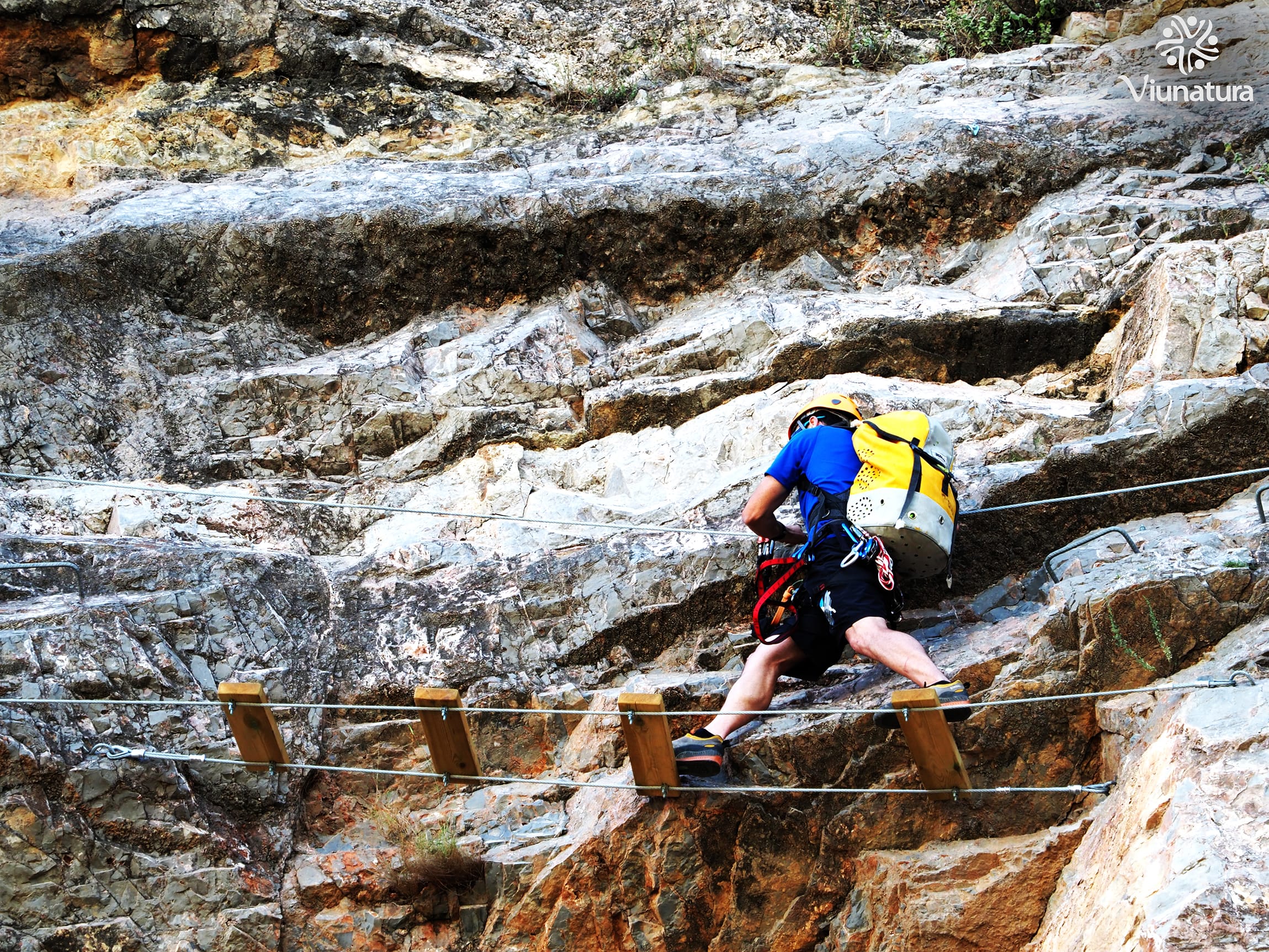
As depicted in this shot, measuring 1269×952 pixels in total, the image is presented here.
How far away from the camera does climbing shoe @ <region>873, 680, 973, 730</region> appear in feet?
15.4

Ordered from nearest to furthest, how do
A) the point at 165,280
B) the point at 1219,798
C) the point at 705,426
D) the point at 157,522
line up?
the point at 1219,798, the point at 157,522, the point at 705,426, the point at 165,280

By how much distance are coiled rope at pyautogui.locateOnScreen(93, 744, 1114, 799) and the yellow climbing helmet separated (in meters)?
1.80

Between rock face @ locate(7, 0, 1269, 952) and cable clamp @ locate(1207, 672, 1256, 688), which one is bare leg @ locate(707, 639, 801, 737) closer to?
rock face @ locate(7, 0, 1269, 952)

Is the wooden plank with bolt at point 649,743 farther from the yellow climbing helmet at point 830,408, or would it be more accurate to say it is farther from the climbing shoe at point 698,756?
the yellow climbing helmet at point 830,408

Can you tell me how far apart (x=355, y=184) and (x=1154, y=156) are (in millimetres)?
6297

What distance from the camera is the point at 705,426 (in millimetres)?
7719

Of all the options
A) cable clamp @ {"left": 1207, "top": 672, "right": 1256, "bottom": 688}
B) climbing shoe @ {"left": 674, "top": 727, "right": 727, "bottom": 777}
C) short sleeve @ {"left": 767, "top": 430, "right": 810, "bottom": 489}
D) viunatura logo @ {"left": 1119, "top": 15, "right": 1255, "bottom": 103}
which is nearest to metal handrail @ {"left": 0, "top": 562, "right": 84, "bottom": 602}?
climbing shoe @ {"left": 674, "top": 727, "right": 727, "bottom": 777}

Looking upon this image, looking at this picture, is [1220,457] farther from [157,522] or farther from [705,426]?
[157,522]

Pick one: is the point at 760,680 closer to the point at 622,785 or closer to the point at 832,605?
the point at 832,605

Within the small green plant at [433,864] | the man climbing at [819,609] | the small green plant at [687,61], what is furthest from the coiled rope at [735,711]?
the small green plant at [687,61]

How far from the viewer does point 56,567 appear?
6328 millimetres

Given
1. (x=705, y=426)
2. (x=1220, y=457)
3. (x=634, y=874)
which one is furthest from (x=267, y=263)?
(x=1220, y=457)

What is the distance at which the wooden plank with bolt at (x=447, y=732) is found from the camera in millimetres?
5207

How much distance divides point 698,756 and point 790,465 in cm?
147
